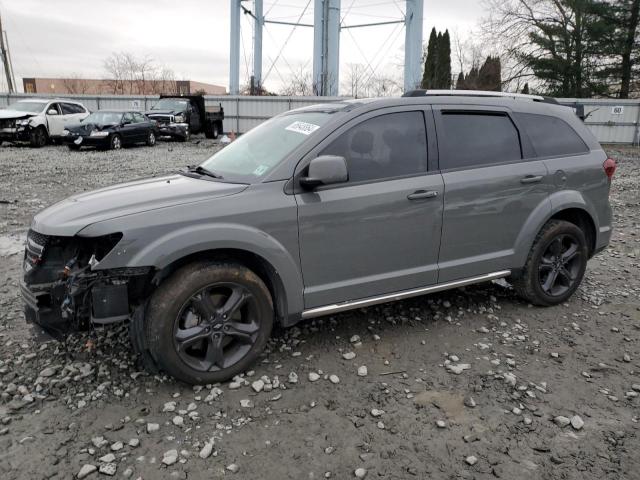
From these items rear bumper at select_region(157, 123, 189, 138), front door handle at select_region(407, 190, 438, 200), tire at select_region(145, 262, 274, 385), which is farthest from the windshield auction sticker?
rear bumper at select_region(157, 123, 189, 138)

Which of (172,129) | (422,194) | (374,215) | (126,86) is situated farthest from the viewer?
(126,86)

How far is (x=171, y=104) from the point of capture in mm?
22953

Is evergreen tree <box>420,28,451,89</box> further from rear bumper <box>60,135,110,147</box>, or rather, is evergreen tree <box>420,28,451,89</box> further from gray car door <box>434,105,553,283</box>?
gray car door <box>434,105,553,283</box>

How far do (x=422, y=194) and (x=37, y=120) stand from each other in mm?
18646

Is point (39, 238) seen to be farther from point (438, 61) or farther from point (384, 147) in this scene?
point (438, 61)

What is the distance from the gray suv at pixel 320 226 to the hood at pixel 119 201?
0.01m

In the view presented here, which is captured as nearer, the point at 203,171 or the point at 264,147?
the point at 264,147

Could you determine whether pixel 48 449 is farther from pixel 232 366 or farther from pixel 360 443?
pixel 360 443

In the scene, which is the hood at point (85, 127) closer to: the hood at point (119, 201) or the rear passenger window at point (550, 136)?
the hood at point (119, 201)

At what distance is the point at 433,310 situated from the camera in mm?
4402

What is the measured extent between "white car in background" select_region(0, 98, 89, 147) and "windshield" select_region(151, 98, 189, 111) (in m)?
3.72

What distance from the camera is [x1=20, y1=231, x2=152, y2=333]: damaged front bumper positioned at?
2883 mm

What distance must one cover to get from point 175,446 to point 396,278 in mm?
1826

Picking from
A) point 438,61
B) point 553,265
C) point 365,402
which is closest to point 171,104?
point 553,265
